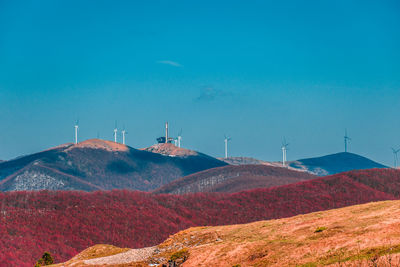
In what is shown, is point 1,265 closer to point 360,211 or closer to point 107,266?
point 107,266

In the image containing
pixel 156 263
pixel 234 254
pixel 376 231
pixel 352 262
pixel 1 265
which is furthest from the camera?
pixel 1 265

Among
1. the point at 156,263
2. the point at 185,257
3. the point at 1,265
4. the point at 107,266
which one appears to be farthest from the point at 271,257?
the point at 1,265

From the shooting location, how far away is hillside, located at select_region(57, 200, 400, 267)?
1804 inches

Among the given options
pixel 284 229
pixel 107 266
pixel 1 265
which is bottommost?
pixel 1 265

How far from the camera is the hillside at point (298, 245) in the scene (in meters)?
45.8

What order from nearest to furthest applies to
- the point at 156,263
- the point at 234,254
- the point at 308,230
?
the point at 234,254 → the point at 308,230 → the point at 156,263

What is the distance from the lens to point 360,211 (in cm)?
7488

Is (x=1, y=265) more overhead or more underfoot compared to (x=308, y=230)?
more underfoot

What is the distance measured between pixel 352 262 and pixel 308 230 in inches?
901

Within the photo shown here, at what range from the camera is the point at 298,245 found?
183 ft

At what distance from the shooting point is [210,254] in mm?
63125

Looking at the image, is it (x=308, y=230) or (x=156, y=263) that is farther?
(x=156, y=263)

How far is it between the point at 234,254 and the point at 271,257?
7.33 m

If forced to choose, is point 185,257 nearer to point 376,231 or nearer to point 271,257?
point 271,257
